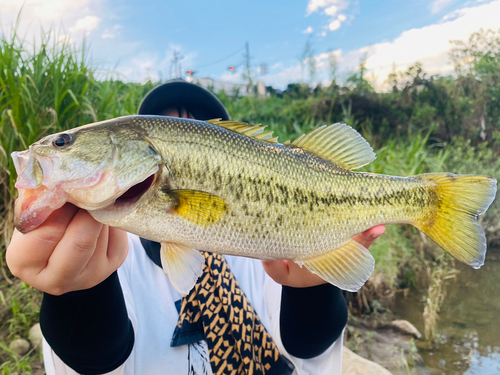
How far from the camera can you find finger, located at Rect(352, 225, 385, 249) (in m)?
1.31

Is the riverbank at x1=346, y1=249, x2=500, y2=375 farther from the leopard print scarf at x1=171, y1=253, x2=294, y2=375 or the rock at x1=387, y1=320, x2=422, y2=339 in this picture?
the leopard print scarf at x1=171, y1=253, x2=294, y2=375

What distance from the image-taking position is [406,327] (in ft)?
11.5

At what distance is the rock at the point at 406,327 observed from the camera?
3479 mm

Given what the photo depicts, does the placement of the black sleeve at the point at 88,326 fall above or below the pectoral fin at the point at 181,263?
below

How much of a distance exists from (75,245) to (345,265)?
924 millimetres

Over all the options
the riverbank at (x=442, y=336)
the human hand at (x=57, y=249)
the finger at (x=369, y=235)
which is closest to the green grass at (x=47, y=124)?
the riverbank at (x=442, y=336)

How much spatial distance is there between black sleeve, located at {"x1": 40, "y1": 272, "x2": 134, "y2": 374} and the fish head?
42 centimetres

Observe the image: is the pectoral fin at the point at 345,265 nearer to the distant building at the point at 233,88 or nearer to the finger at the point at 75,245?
the finger at the point at 75,245

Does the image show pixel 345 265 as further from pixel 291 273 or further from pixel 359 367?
pixel 359 367

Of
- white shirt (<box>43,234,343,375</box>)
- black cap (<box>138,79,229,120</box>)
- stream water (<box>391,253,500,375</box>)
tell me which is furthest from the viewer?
stream water (<box>391,253,500,375</box>)

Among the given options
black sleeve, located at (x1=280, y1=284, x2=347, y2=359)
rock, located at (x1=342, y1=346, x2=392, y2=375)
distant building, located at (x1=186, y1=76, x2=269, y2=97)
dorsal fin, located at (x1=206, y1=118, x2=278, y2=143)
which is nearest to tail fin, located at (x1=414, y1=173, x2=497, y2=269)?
black sleeve, located at (x1=280, y1=284, x2=347, y2=359)

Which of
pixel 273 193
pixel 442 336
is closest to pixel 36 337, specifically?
pixel 273 193

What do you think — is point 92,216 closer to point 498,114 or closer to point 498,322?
point 498,322

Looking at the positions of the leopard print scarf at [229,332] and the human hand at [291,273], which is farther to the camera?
the leopard print scarf at [229,332]
